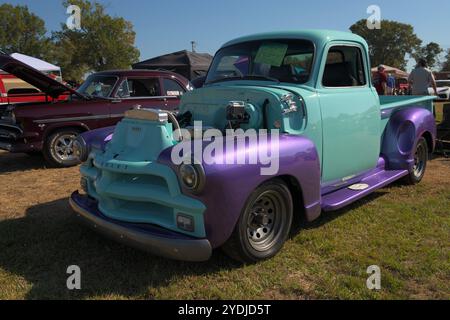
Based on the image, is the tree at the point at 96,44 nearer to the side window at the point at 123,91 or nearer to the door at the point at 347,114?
the side window at the point at 123,91

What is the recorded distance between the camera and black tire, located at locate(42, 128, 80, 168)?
7250 mm

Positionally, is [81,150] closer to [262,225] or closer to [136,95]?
[262,225]

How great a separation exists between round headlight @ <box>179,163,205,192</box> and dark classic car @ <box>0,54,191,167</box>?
16.2ft

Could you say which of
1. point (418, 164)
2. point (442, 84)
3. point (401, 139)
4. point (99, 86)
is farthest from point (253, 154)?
point (442, 84)

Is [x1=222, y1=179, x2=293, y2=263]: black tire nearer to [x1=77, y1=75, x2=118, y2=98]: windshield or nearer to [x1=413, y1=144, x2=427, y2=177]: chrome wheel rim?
[x1=413, y1=144, x2=427, y2=177]: chrome wheel rim

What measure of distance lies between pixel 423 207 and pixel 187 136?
282 centimetres

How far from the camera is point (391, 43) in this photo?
7081 centimetres

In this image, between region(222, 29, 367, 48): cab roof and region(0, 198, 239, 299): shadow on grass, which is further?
region(222, 29, 367, 48): cab roof

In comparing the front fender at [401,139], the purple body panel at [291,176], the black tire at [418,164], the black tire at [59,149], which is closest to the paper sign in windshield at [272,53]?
the purple body panel at [291,176]

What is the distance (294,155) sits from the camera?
11.2 feet

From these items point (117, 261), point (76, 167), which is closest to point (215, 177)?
point (117, 261)

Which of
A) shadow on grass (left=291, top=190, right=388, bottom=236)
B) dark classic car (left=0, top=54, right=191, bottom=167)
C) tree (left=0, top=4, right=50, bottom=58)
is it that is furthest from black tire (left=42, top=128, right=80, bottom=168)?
tree (left=0, top=4, right=50, bottom=58)

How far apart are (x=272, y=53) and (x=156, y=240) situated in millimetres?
2310
